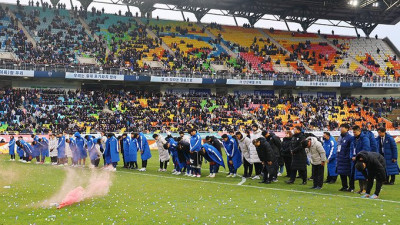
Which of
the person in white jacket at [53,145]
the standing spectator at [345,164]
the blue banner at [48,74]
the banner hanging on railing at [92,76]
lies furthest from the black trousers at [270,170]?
the blue banner at [48,74]

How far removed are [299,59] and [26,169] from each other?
157ft

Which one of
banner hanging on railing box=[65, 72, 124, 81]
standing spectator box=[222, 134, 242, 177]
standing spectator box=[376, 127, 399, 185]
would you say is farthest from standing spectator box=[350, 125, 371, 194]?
banner hanging on railing box=[65, 72, 124, 81]

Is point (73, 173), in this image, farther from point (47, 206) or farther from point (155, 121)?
point (155, 121)

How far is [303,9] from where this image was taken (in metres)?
70.9

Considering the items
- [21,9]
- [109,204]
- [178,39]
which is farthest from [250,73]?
[109,204]

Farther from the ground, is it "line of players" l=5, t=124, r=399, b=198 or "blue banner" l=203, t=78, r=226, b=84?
"blue banner" l=203, t=78, r=226, b=84

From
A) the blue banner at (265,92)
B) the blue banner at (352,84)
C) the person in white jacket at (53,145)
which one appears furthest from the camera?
the blue banner at (352,84)

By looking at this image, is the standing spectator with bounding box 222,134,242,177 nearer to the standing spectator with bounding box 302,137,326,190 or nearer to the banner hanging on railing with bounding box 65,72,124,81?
the standing spectator with bounding box 302,137,326,190

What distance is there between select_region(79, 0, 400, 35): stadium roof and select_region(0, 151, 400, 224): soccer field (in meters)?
47.0

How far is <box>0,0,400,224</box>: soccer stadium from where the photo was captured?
1357 cm

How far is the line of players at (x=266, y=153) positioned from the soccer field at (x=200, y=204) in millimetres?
740

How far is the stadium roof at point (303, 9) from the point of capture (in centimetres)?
6500

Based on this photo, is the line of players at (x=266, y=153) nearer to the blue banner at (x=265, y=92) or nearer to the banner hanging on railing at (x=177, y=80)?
the banner hanging on railing at (x=177, y=80)

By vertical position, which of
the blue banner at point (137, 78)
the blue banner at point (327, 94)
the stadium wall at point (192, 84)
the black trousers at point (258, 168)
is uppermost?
the blue banner at point (137, 78)
